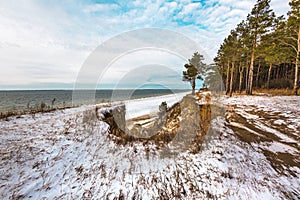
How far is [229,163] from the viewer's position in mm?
4637

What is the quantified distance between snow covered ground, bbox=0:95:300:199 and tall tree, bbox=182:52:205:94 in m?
20.3

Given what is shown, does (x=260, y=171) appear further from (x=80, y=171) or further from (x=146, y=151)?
(x=80, y=171)

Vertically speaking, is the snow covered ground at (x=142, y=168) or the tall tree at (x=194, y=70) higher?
the tall tree at (x=194, y=70)

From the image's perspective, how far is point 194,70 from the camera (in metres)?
25.4

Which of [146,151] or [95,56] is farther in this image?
[95,56]

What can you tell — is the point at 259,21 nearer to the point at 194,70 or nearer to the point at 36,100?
the point at 194,70

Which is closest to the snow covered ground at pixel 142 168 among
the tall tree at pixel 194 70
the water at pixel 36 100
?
the water at pixel 36 100

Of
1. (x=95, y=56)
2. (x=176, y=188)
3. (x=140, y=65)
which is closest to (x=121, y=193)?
(x=176, y=188)

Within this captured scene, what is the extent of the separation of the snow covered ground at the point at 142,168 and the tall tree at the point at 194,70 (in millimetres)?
20267

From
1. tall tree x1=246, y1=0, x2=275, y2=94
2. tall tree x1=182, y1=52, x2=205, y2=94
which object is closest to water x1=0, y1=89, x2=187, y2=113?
tall tree x1=182, y1=52, x2=205, y2=94

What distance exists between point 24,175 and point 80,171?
145cm

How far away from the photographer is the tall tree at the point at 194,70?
84.3ft

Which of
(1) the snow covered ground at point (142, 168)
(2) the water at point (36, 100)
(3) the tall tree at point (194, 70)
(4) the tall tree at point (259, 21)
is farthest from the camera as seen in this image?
(3) the tall tree at point (194, 70)

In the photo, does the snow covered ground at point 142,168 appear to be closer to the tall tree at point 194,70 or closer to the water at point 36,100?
the water at point 36,100
